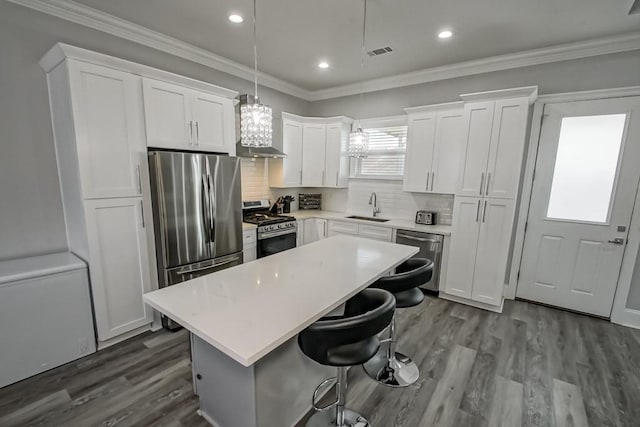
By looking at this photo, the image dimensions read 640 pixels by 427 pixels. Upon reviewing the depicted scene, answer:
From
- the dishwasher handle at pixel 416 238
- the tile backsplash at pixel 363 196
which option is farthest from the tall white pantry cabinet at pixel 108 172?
the dishwasher handle at pixel 416 238

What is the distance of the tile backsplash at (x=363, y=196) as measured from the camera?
399 cm

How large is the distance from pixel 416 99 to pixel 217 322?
13.0 ft

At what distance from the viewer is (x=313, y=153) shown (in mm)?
4609

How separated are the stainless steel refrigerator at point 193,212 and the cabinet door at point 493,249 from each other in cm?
289

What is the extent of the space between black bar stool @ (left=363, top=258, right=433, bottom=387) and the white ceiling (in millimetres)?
2194

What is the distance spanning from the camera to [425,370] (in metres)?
2.29

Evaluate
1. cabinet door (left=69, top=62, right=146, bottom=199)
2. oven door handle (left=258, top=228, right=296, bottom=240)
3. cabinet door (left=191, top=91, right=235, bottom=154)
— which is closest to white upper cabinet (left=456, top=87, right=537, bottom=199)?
oven door handle (left=258, top=228, right=296, bottom=240)

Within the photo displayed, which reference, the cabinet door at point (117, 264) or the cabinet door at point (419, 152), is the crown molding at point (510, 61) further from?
the cabinet door at point (117, 264)

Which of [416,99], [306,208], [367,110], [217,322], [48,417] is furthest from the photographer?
[306,208]

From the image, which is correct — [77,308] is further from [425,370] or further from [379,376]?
[425,370]

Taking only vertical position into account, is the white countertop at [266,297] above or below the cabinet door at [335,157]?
below

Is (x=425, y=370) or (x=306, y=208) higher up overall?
(x=306, y=208)

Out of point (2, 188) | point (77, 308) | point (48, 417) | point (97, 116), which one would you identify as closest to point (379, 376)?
point (48, 417)

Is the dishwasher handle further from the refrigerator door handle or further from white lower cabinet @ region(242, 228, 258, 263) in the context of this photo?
the refrigerator door handle
